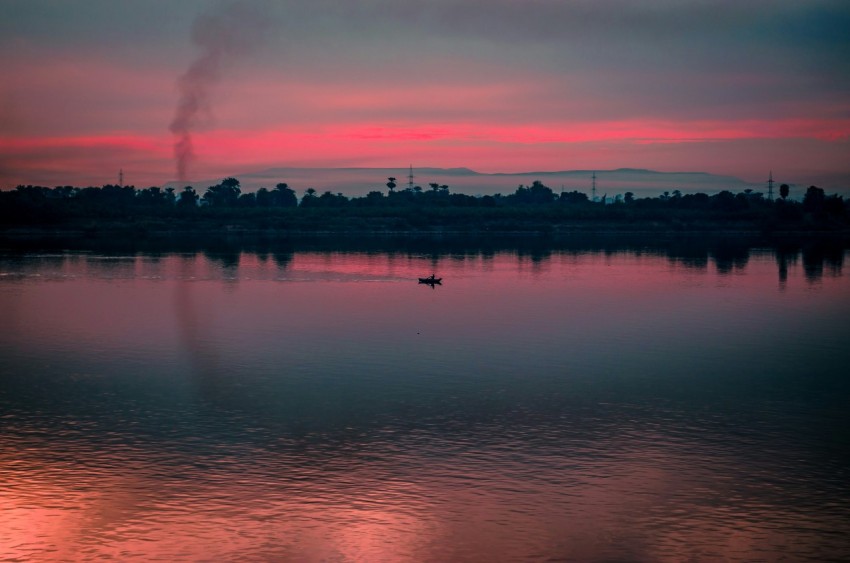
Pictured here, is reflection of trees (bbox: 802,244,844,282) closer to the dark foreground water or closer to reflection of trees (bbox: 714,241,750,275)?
reflection of trees (bbox: 714,241,750,275)

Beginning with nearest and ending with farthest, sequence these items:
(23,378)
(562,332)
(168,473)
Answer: (168,473) < (23,378) < (562,332)

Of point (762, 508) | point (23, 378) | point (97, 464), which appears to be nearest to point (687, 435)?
point (762, 508)

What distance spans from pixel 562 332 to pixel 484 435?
31.7 metres

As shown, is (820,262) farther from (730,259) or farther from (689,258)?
(689,258)

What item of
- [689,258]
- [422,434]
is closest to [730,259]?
[689,258]

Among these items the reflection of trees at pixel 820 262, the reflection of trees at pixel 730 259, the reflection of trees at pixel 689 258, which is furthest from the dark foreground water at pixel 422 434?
the reflection of trees at pixel 689 258

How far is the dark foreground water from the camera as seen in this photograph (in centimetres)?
2583

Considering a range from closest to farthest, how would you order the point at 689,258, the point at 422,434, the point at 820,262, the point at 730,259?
the point at 422,434 → the point at 820,262 → the point at 730,259 → the point at 689,258

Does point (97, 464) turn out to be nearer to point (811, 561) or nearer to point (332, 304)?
point (811, 561)

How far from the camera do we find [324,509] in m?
27.6

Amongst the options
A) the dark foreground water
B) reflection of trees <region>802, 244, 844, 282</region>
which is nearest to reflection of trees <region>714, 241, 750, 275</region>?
reflection of trees <region>802, 244, 844, 282</region>

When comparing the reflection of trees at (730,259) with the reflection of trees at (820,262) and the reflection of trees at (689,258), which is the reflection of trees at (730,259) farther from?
the reflection of trees at (820,262)

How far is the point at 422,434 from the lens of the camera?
35750 mm

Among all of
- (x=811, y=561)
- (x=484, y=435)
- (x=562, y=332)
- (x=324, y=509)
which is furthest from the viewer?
(x=562, y=332)
